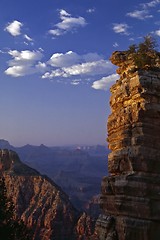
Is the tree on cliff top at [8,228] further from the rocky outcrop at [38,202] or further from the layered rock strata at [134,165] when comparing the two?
the rocky outcrop at [38,202]

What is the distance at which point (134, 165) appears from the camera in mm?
22234

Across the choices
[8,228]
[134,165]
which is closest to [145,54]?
[134,165]

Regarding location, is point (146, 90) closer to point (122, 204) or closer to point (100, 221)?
point (122, 204)

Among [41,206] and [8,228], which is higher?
[8,228]

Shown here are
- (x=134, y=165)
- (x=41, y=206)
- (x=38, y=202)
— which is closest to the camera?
(x=134, y=165)

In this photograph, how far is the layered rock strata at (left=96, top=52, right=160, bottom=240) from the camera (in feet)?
70.6

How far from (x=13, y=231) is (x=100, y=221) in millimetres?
16845

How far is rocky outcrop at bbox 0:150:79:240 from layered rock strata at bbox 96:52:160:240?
72.6 meters

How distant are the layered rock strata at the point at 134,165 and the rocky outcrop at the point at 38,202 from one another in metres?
72.6

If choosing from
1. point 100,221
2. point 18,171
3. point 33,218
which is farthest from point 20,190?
point 100,221

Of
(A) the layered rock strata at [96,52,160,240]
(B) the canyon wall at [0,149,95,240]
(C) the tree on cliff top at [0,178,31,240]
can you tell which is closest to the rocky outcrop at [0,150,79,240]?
(B) the canyon wall at [0,149,95,240]

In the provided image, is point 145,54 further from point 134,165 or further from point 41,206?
point 41,206

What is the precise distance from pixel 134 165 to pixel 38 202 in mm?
92452

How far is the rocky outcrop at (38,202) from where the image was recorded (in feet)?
316
